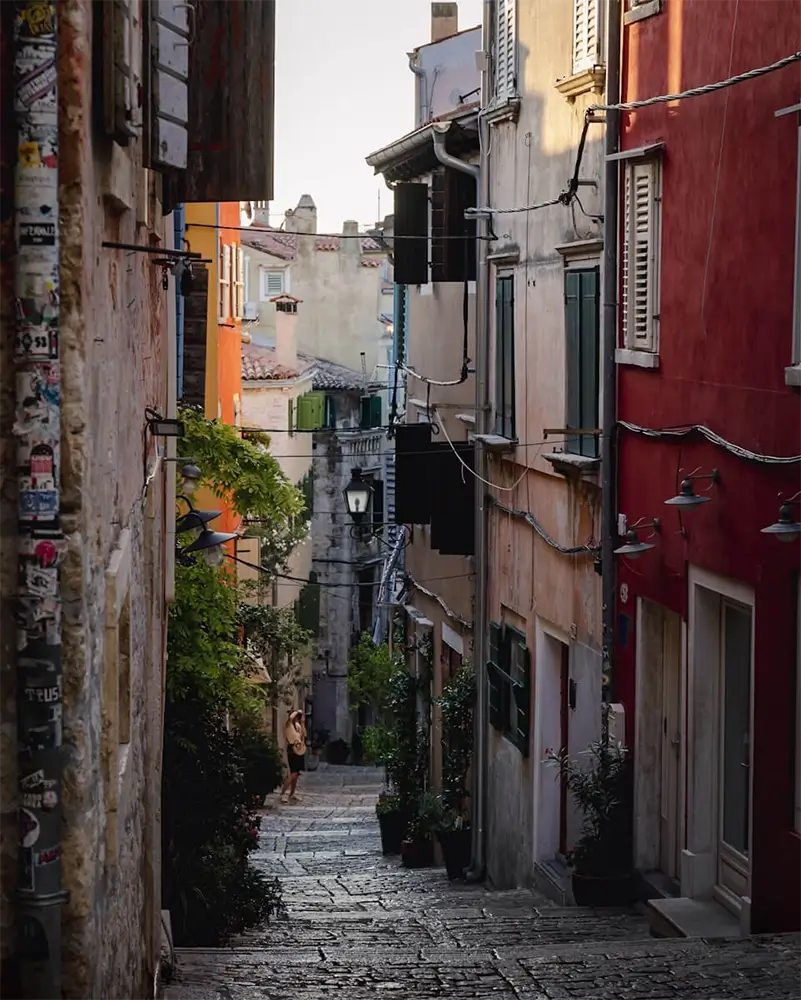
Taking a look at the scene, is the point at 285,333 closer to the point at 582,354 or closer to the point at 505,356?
the point at 505,356

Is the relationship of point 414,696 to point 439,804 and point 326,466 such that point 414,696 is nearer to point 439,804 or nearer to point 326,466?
point 439,804

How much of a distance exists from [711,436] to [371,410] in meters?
43.4

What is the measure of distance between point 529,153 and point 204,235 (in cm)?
910

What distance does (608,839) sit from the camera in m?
13.0

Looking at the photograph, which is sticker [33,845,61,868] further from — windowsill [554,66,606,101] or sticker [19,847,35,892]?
windowsill [554,66,606,101]

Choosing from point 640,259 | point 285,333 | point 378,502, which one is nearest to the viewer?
point 640,259

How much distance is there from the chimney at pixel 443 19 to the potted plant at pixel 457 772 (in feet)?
53.8

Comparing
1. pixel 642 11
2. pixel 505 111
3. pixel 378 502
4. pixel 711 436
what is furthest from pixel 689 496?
pixel 378 502

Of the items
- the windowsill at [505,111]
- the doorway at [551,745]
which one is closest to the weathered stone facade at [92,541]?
the doorway at [551,745]

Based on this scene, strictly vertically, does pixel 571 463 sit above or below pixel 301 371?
below

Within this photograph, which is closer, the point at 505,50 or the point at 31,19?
the point at 31,19

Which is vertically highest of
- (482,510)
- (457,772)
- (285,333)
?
(285,333)

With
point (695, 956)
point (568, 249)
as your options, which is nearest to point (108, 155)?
point (695, 956)

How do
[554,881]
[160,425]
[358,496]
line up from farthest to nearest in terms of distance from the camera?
[358,496] < [554,881] < [160,425]
